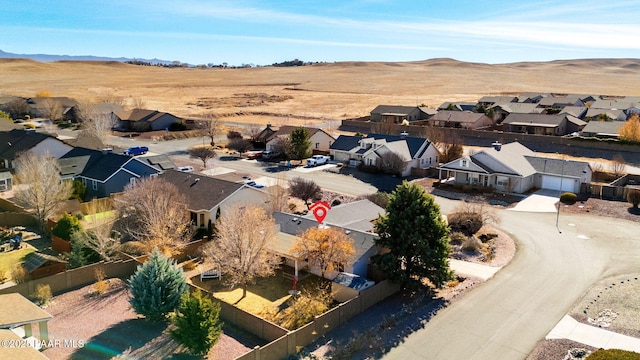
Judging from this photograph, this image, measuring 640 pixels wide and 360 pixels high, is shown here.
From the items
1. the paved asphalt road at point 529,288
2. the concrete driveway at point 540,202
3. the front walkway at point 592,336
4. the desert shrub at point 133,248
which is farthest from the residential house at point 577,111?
the desert shrub at point 133,248

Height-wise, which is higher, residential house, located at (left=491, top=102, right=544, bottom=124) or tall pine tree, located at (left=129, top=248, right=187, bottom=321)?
residential house, located at (left=491, top=102, right=544, bottom=124)

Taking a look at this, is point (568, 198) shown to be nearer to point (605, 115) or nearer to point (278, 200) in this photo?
point (278, 200)

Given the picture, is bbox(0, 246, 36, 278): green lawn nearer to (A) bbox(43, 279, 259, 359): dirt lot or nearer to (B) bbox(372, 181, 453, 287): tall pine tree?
(A) bbox(43, 279, 259, 359): dirt lot

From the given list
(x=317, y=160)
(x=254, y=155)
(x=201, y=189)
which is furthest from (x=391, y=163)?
(x=201, y=189)

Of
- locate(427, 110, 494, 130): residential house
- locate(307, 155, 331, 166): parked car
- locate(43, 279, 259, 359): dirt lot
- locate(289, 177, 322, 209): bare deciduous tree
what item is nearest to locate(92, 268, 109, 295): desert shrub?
locate(43, 279, 259, 359): dirt lot

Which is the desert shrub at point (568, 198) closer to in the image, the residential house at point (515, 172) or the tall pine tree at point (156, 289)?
the residential house at point (515, 172)

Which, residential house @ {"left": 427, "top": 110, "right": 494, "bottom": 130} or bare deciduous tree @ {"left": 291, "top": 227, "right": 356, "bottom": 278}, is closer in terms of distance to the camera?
bare deciduous tree @ {"left": 291, "top": 227, "right": 356, "bottom": 278}
